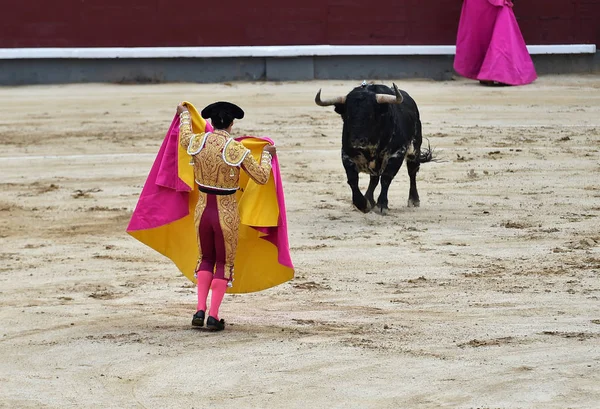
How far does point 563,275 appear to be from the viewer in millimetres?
5660

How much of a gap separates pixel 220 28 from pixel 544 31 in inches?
139

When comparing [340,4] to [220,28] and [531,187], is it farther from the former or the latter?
[531,187]

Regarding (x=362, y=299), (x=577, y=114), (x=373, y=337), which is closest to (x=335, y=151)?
(x=577, y=114)

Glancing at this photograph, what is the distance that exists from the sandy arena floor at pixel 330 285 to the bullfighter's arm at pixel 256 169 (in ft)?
1.91

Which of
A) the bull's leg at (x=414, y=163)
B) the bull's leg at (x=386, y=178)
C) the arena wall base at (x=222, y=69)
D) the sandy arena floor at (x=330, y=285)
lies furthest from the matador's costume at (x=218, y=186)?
the arena wall base at (x=222, y=69)

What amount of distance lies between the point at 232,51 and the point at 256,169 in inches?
342

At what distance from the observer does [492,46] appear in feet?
41.3

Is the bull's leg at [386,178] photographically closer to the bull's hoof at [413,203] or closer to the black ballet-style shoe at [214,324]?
the bull's hoof at [413,203]

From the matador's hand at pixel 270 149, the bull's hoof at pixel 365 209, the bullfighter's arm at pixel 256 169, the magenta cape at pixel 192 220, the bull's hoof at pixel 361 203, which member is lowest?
the bull's hoof at pixel 365 209

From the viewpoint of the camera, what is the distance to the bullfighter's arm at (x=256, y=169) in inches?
179

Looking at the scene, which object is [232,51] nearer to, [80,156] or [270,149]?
[80,156]

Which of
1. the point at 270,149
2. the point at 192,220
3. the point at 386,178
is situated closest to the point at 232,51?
the point at 386,178

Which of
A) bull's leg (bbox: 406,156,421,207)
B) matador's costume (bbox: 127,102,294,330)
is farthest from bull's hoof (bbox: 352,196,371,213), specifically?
matador's costume (bbox: 127,102,294,330)

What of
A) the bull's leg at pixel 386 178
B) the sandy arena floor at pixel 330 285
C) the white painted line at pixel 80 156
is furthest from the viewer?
the white painted line at pixel 80 156
